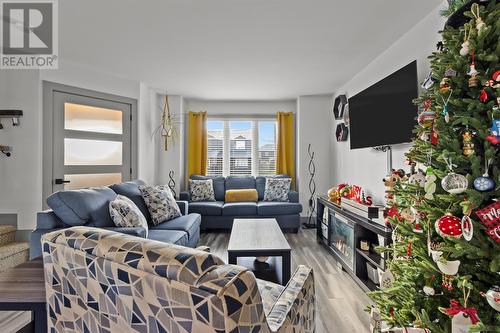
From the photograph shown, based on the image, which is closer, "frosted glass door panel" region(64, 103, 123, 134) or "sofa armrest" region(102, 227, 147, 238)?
"sofa armrest" region(102, 227, 147, 238)

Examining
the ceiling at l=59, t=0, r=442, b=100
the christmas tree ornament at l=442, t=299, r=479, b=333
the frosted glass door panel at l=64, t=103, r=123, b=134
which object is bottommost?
the christmas tree ornament at l=442, t=299, r=479, b=333

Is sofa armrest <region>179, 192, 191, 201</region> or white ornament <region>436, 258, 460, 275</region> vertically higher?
white ornament <region>436, 258, 460, 275</region>

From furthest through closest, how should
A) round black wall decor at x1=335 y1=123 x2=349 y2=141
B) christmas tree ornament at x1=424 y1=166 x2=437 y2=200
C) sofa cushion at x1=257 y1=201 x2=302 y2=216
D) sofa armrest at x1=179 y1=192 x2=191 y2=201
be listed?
1. sofa armrest at x1=179 y1=192 x2=191 y2=201
2. sofa cushion at x1=257 y1=201 x2=302 y2=216
3. round black wall decor at x1=335 y1=123 x2=349 y2=141
4. christmas tree ornament at x1=424 y1=166 x2=437 y2=200

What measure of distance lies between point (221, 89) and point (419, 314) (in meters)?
4.33

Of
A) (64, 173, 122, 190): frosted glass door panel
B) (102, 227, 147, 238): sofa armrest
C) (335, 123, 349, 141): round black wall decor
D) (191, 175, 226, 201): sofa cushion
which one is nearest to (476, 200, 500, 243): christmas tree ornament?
(102, 227, 147, 238): sofa armrest

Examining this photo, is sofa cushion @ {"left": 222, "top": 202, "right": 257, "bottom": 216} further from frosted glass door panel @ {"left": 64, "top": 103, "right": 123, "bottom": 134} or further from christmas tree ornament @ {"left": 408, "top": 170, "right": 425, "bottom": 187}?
christmas tree ornament @ {"left": 408, "top": 170, "right": 425, "bottom": 187}

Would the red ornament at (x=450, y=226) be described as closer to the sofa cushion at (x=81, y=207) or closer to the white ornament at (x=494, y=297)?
the white ornament at (x=494, y=297)

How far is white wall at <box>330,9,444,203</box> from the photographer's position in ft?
7.86

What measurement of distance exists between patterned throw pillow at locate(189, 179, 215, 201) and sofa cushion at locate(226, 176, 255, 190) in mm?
385

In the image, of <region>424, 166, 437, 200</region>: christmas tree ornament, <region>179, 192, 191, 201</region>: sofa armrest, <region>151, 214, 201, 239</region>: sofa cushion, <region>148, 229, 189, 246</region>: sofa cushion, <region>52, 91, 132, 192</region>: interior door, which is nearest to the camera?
<region>424, 166, 437, 200</region>: christmas tree ornament

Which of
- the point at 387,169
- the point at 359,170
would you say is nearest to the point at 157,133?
the point at 359,170

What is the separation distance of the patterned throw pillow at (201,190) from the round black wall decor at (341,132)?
2.55m

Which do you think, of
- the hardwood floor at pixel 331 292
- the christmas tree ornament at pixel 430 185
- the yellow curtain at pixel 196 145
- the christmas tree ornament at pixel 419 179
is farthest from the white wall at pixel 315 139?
the christmas tree ornament at pixel 430 185

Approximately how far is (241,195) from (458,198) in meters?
4.13
